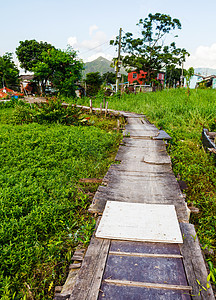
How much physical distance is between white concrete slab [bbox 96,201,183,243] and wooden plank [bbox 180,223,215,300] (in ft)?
0.37

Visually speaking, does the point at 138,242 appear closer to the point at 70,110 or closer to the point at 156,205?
the point at 156,205

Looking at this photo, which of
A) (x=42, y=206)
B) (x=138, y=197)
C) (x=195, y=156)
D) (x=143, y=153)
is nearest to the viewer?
(x=42, y=206)

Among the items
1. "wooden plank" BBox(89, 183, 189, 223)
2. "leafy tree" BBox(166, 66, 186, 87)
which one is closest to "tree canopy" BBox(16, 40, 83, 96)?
"wooden plank" BBox(89, 183, 189, 223)

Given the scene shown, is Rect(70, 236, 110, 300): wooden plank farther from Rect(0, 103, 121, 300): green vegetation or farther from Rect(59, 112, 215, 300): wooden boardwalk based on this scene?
Rect(0, 103, 121, 300): green vegetation

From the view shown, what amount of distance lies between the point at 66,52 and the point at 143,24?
14.9 m

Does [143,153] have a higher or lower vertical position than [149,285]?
higher

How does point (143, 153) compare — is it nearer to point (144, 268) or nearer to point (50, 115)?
point (144, 268)

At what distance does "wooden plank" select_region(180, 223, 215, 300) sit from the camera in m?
1.79

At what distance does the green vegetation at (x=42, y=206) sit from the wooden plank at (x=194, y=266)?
122 centimetres

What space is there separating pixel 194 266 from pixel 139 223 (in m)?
0.82

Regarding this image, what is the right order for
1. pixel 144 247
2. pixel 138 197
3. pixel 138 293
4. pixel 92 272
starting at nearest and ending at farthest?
pixel 138 293
pixel 92 272
pixel 144 247
pixel 138 197

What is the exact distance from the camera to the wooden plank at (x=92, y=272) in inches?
70.7

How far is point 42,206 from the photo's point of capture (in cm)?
334

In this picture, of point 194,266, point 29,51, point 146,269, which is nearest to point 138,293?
point 146,269
